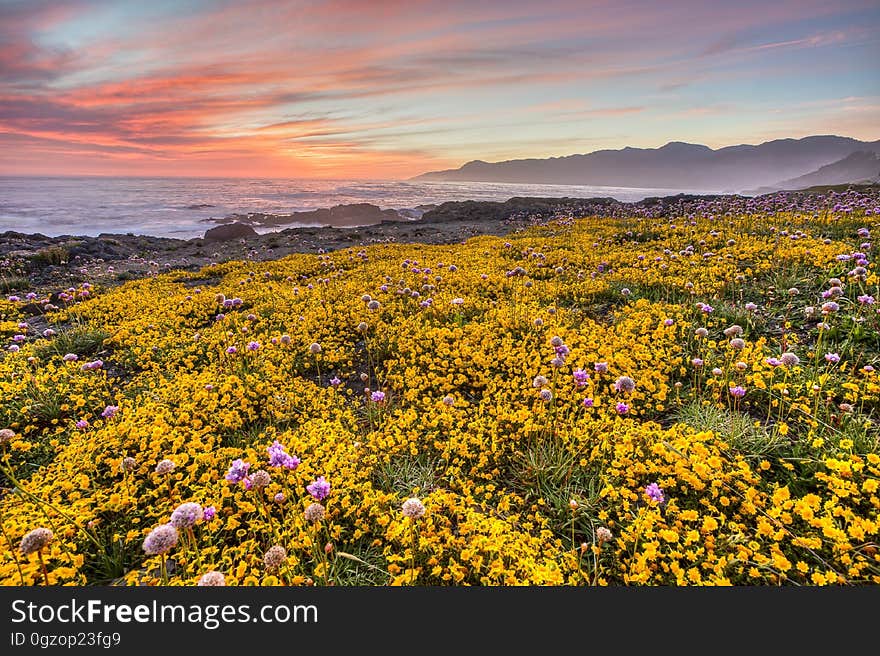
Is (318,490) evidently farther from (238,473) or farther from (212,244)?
(212,244)

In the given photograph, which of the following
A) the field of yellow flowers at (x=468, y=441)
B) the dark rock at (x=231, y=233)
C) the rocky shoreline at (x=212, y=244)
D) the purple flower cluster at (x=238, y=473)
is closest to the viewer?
the field of yellow flowers at (x=468, y=441)

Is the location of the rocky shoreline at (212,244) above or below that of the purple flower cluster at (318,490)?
above

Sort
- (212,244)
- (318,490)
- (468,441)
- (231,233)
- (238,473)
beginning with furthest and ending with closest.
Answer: (231,233) → (212,244) → (468,441) → (238,473) → (318,490)

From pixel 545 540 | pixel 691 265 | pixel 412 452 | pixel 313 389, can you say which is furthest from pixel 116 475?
pixel 691 265

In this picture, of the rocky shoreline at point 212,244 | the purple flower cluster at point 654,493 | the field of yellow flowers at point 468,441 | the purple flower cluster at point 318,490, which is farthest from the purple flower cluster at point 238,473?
the rocky shoreline at point 212,244

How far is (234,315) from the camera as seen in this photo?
8.37m

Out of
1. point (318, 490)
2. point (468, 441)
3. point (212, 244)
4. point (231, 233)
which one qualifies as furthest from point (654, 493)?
point (231, 233)

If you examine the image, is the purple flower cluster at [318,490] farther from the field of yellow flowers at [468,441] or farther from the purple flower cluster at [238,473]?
the purple flower cluster at [238,473]

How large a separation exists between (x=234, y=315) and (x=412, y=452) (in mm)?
Result: 6142

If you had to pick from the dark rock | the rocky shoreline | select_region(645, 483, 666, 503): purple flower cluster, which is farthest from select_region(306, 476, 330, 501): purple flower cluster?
the dark rock

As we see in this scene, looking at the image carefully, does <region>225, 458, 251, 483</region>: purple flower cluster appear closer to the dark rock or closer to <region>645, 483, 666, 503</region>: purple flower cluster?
<region>645, 483, 666, 503</region>: purple flower cluster

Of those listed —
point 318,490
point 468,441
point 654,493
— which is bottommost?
point 468,441

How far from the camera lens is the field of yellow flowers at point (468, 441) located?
9.29ft

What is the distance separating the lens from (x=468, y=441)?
13.9 ft
